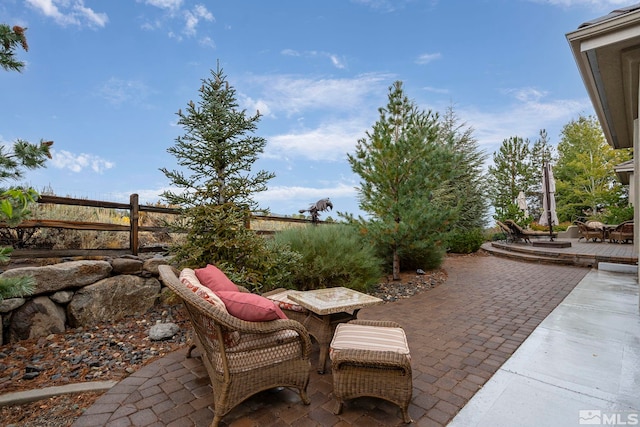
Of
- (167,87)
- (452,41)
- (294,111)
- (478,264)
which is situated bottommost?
(478,264)

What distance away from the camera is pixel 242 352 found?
1.98 meters

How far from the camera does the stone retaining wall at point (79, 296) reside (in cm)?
325

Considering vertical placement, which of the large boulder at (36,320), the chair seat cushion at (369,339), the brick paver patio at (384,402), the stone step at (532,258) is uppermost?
the chair seat cushion at (369,339)

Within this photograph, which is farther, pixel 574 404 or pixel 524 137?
pixel 524 137

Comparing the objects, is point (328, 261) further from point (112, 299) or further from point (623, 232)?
point (623, 232)

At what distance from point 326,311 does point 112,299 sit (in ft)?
9.96

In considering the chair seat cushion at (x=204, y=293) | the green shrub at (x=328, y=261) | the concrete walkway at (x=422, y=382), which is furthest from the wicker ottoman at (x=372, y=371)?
the green shrub at (x=328, y=261)

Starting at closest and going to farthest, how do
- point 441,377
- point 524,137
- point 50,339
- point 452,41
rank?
1. point 441,377
2. point 50,339
3. point 452,41
4. point 524,137

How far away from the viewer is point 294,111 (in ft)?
25.0

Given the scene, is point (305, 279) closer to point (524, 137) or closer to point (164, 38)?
point (164, 38)

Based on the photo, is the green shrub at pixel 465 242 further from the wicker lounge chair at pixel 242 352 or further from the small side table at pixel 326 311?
the wicker lounge chair at pixel 242 352

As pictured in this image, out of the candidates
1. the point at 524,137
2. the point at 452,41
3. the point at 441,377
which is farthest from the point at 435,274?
the point at 524,137

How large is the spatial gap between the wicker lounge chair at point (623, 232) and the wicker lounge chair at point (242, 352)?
13.4 metres

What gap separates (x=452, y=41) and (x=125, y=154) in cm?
786
